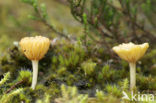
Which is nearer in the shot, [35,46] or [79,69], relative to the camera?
[35,46]

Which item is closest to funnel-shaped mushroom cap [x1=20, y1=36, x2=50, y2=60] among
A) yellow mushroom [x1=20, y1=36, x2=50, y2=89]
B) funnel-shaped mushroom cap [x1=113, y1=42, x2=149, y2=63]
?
yellow mushroom [x1=20, y1=36, x2=50, y2=89]

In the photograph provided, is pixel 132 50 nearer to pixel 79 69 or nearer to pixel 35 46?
pixel 79 69

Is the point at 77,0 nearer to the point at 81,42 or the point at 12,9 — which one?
the point at 81,42

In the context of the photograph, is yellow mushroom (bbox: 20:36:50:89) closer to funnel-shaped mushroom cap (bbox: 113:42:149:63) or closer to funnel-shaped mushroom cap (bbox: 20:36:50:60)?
funnel-shaped mushroom cap (bbox: 20:36:50:60)

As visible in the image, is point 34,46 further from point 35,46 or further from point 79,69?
point 79,69

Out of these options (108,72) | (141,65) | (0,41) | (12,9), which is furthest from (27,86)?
(12,9)

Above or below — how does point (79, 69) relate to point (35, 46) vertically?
below

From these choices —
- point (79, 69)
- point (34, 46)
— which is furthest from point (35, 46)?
point (79, 69)

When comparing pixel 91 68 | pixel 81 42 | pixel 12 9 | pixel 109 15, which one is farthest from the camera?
pixel 12 9

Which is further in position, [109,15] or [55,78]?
[109,15]

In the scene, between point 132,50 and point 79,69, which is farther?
point 79,69

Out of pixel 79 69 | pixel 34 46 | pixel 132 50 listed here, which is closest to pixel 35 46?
pixel 34 46
